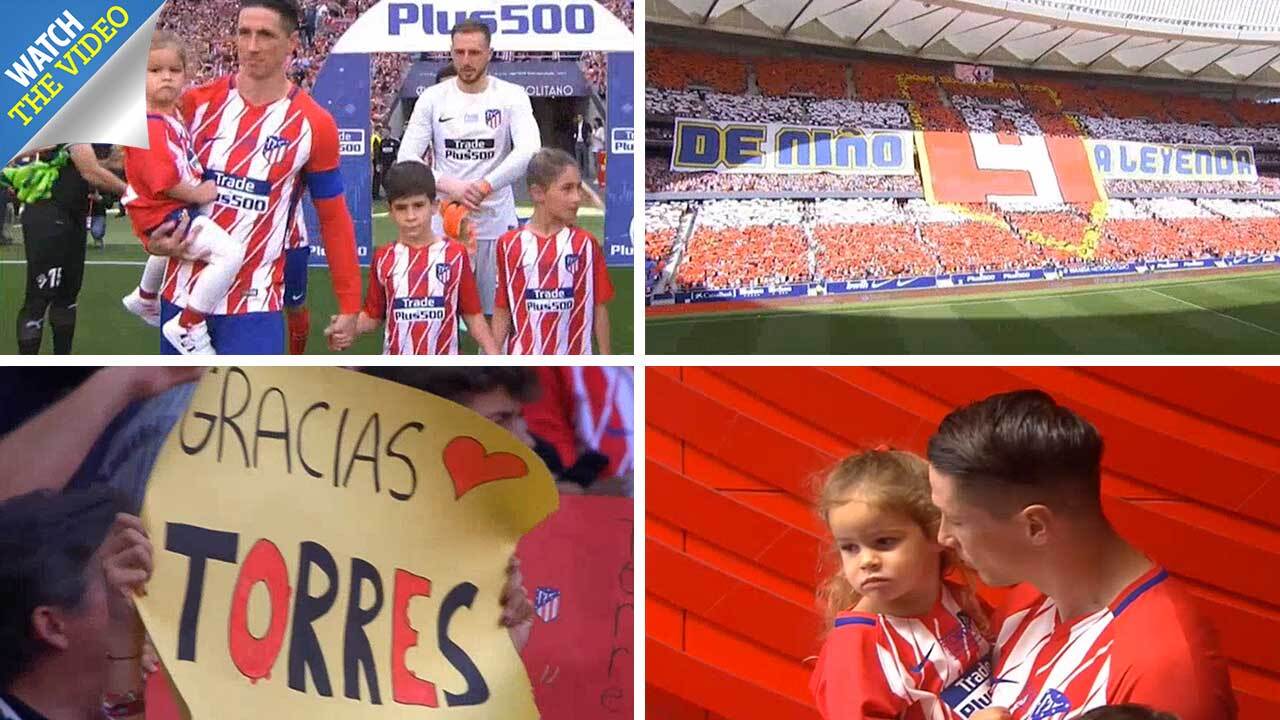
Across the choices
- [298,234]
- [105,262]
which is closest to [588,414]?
[298,234]

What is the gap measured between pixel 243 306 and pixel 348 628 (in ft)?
2.63

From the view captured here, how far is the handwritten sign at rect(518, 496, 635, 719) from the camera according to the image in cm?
276

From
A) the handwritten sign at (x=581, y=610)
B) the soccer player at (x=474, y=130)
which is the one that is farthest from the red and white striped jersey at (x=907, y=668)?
the soccer player at (x=474, y=130)

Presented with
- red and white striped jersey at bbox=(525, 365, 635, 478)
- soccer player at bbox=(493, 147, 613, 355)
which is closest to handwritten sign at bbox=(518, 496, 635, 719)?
red and white striped jersey at bbox=(525, 365, 635, 478)

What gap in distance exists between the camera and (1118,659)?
1934 millimetres

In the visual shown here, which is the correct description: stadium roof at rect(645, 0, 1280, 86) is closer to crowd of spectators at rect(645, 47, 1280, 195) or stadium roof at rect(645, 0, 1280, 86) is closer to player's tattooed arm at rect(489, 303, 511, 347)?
crowd of spectators at rect(645, 47, 1280, 195)

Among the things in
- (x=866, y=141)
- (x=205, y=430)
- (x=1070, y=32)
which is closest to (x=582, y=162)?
(x=866, y=141)

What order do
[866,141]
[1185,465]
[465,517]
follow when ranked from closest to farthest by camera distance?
1. [1185,465]
2. [465,517]
3. [866,141]

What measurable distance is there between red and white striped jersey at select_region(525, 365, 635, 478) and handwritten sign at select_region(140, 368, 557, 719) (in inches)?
3.2

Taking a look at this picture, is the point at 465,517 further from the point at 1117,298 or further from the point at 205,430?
the point at 1117,298

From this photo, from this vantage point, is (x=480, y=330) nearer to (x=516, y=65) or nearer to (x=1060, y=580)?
(x=516, y=65)

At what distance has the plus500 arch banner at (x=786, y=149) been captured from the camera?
113 inches

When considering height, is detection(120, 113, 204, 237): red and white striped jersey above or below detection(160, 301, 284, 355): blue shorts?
above

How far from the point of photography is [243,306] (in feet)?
9.30
